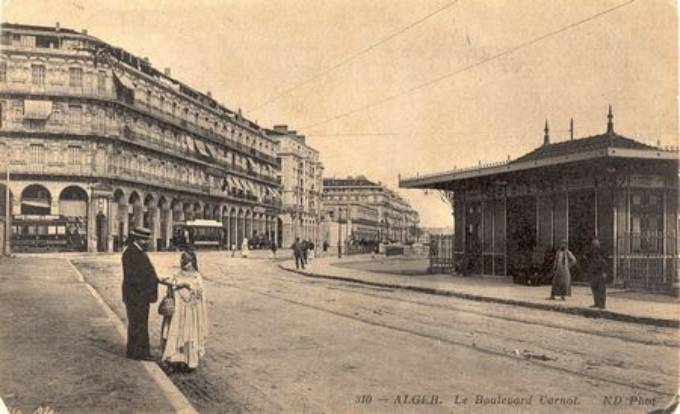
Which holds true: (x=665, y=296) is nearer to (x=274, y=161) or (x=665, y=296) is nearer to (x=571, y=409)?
(x=571, y=409)

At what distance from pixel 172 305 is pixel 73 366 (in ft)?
4.15

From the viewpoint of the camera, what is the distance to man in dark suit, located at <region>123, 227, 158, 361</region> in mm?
6480

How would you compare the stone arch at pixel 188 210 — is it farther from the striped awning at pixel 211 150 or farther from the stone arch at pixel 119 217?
the stone arch at pixel 119 217

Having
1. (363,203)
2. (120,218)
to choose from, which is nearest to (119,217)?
(120,218)

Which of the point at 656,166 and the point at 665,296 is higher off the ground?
the point at 656,166

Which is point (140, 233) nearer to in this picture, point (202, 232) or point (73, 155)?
point (73, 155)

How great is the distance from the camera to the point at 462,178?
19375mm

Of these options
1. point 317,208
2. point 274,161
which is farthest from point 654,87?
point 317,208

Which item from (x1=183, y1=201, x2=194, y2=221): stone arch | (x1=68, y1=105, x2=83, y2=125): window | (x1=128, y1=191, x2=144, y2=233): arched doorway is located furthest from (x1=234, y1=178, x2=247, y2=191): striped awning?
(x1=68, y1=105, x2=83, y2=125): window

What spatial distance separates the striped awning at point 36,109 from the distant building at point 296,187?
40934 millimetres

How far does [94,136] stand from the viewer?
125ft

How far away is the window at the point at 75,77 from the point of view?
3706 cm

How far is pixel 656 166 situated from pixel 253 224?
54.8 meters

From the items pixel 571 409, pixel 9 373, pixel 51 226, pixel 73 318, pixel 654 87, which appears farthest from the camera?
pixel 51 226
